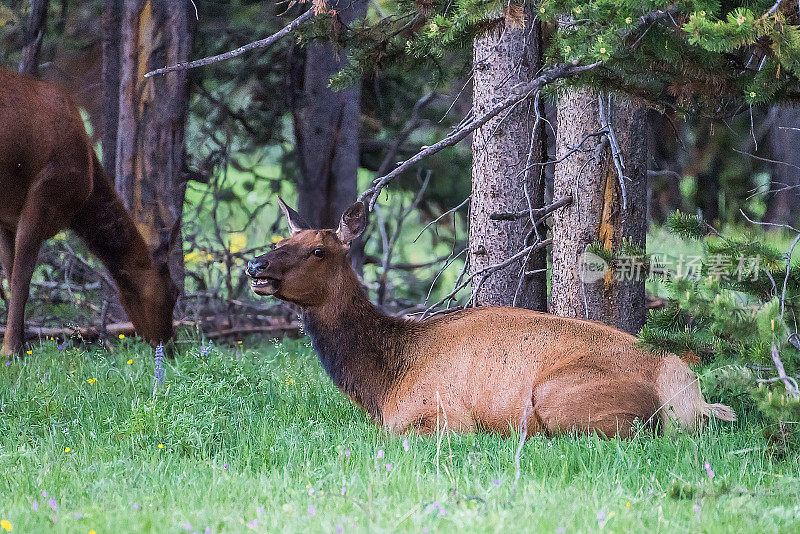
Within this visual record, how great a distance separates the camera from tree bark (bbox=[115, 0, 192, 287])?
32.8 feet

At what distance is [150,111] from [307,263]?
15.7 feet

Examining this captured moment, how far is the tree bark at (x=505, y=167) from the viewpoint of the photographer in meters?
7.28

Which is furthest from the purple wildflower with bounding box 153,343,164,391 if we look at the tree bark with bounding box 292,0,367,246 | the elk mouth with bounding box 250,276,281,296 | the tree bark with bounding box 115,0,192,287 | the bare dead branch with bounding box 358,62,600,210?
the tree bark with bounding box 292,0,367,246

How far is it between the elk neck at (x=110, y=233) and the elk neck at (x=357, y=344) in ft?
11.5

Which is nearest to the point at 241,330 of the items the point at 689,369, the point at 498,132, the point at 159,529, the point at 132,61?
the point at 132,61

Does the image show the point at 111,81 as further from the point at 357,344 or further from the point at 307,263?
the point at 357,344

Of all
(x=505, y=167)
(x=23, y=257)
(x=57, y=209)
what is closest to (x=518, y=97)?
(x=505, y=167)

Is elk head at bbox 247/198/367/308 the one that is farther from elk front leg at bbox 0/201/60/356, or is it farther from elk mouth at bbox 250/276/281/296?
elk front leg at bbox 0/201/60/356

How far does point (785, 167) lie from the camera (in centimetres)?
1370

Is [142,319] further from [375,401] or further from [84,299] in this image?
[375,401]

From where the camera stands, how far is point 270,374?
721 cm

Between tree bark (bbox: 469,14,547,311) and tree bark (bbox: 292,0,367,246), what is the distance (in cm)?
435

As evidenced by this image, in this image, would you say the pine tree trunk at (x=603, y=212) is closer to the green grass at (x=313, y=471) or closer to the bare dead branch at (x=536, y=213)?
the bare dead branch at (x=536, y=213)

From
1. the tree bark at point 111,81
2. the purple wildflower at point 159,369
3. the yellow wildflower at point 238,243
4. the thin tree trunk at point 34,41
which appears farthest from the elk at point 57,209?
the yellow wildflower at point 238,243
